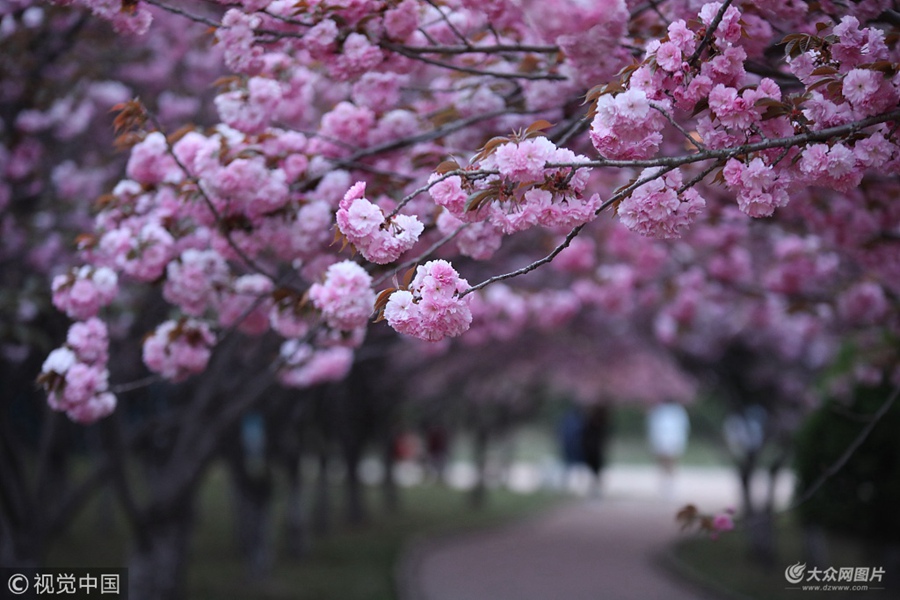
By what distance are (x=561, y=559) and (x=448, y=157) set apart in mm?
7722

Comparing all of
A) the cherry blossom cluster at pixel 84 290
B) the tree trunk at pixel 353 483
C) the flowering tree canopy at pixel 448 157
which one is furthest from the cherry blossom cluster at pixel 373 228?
the tree trunk at pixel 353 483

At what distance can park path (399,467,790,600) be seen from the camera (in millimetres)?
8477

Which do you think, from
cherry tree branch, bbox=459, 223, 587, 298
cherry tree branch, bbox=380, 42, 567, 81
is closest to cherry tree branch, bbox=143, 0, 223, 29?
cherry tree branch, bbox=380, 42, 567, 81

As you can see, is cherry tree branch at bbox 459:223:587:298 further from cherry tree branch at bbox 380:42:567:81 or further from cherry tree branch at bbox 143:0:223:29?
cherry tree branch at bbox 143:0:223:29

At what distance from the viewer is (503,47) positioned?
11.6 ft

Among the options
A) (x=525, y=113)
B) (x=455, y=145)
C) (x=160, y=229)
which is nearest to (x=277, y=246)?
(x=160, y=229)

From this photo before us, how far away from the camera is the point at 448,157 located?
3879 mm

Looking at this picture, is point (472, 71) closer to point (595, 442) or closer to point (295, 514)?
point (295, 514)

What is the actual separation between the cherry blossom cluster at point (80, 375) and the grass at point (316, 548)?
4863mm

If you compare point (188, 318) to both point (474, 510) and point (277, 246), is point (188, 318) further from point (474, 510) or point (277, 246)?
point (474, 510)

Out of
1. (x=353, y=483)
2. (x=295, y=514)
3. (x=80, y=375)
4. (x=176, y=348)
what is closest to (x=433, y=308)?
(x=176, y=348)

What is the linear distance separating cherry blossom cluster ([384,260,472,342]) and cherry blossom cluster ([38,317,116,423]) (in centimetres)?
188

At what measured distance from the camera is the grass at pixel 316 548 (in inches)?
347

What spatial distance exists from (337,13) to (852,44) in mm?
1869
